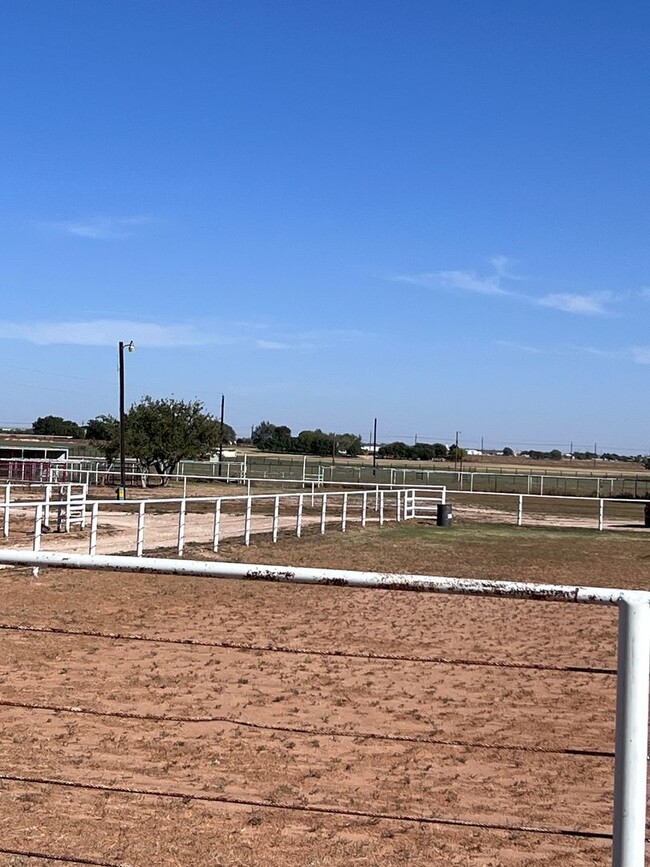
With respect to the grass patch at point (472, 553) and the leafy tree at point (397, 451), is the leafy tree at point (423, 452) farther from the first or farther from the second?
the grass patch at point (472, 553)

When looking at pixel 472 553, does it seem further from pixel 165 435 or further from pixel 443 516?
pixel 165 435

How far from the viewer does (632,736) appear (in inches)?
109

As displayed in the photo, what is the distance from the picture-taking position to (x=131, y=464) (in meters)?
61.6

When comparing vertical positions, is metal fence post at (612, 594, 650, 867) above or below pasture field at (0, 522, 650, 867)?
above

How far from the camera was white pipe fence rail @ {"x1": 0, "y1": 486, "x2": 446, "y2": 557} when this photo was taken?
1777 cm

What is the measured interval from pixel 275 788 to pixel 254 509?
33483mm

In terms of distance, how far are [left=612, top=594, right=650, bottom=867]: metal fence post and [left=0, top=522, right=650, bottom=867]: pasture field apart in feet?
0.68

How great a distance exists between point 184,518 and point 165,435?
140ft

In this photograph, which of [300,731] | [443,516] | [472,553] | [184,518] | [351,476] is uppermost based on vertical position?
[300,731]

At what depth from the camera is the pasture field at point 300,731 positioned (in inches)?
190

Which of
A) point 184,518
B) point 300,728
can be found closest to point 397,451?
point 184,518

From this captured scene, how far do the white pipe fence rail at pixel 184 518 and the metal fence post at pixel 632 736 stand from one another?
39.5ft

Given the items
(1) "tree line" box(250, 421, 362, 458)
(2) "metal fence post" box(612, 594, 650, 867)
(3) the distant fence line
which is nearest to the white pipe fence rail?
(3) the distant fence line

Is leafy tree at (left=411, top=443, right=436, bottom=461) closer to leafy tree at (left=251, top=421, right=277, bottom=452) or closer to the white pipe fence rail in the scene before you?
leafy tree at (left=251, top=421, right=277, bottom=452)
